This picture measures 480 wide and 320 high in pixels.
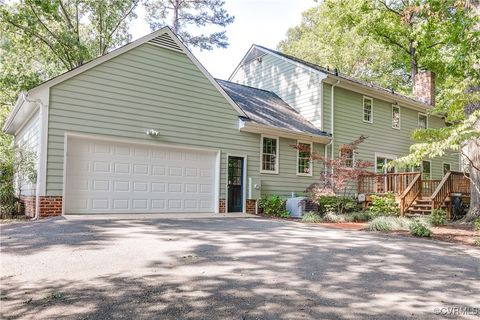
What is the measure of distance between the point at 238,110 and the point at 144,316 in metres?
9.56

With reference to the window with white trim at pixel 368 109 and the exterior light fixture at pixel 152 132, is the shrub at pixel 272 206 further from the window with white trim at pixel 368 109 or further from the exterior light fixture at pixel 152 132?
the window with white trim at pixel 368 109

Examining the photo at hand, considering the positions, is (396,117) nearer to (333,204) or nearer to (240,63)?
(333,204)

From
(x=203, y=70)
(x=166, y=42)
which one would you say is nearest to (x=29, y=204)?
(x=166, y=42)

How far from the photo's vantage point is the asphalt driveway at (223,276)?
304cm

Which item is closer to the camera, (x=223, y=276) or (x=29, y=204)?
(x=223, y=276)

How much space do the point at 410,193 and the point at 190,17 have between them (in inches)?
688

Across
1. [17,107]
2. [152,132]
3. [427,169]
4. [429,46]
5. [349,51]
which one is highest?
[349,51]

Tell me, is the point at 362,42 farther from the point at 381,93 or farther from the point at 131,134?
the point at 131,134

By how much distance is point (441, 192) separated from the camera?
481 inches

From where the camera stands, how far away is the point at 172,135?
1052cm

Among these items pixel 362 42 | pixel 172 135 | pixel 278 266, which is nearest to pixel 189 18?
pixel 362 42

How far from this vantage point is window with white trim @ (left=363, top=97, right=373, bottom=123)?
16.2 m

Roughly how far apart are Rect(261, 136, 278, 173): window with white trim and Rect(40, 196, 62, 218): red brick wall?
6.52 m

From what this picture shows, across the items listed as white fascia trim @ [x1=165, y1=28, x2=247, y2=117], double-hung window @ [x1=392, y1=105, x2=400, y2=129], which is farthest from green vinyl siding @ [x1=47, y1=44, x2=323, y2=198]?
double-hung window @ [x1=392, y1=105, x2=400, y2=129]
